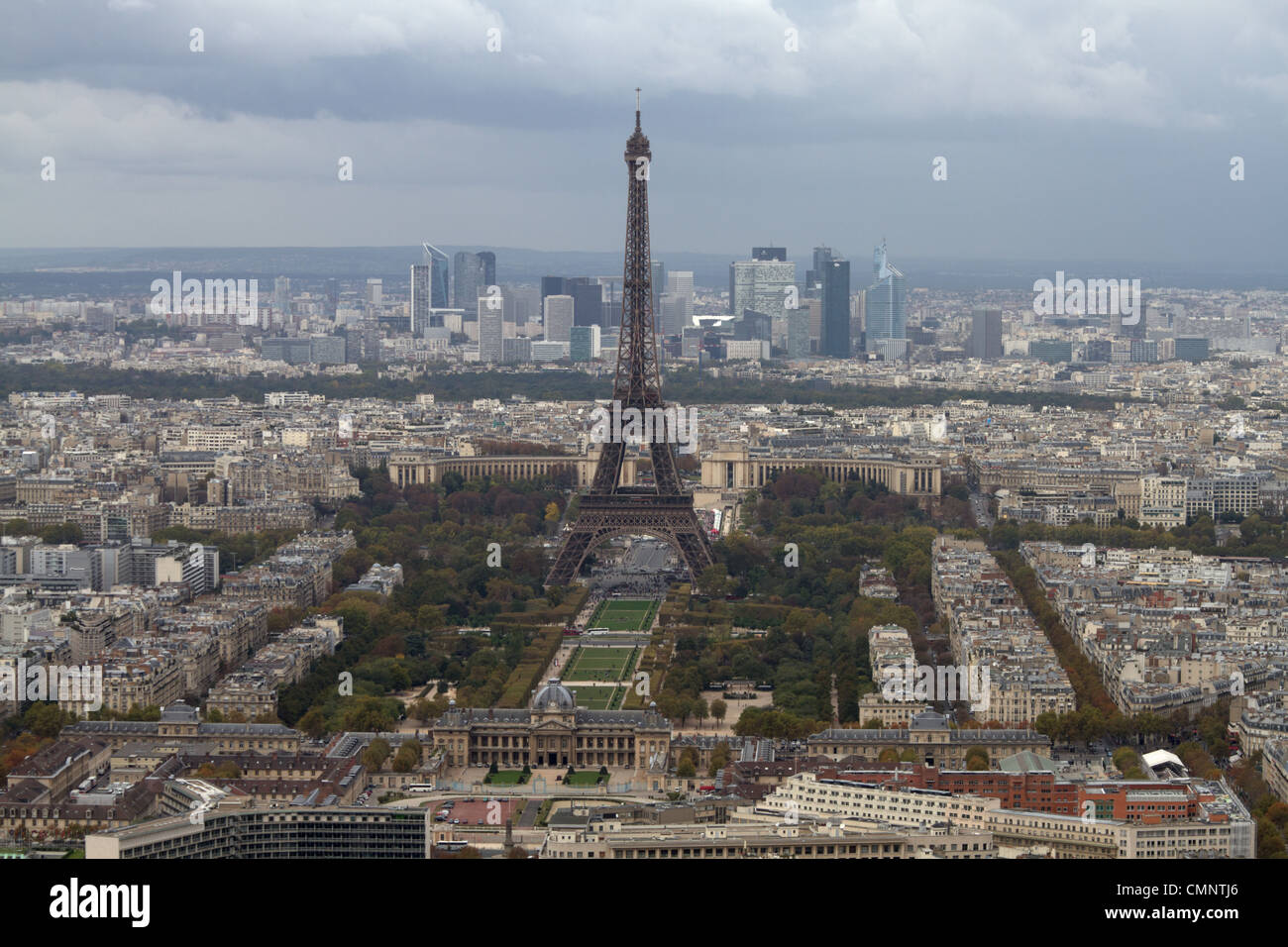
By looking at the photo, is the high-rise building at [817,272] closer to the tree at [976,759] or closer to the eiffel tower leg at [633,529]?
the eiffel tower leg at [633,529]

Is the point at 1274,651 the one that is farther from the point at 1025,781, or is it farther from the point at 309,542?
the point at 309,542

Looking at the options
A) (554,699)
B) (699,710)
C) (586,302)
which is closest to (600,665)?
(699,710)

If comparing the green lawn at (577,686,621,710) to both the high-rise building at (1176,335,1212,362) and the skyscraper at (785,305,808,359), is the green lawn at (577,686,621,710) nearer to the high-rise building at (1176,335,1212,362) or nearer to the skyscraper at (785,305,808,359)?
the high-rise building at (1176,335,1212,362)

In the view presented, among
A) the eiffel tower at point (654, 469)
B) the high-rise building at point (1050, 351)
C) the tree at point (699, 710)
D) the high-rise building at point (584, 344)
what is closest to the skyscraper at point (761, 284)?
the high-rise building at point (584, 344)

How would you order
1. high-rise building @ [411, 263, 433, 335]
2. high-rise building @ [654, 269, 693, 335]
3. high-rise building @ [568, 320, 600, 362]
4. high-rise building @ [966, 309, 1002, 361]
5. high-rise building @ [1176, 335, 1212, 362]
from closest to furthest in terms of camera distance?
1. high-rise building @ [1176, 335, 1212, 362]
2. high-rise building @ [568, 320, 600, 362]
3. high-rise building @ [966, 309, 1002, 361]
4. high-rise building @ [654, 269, 693, 335]
5. high-rise building @ [411, 263, 433, 335]

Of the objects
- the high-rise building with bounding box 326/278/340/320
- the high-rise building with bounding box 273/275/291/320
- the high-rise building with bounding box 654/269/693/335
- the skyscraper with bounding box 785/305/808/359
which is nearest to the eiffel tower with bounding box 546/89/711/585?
the high-rise building with bounding box 654/269/693/335
